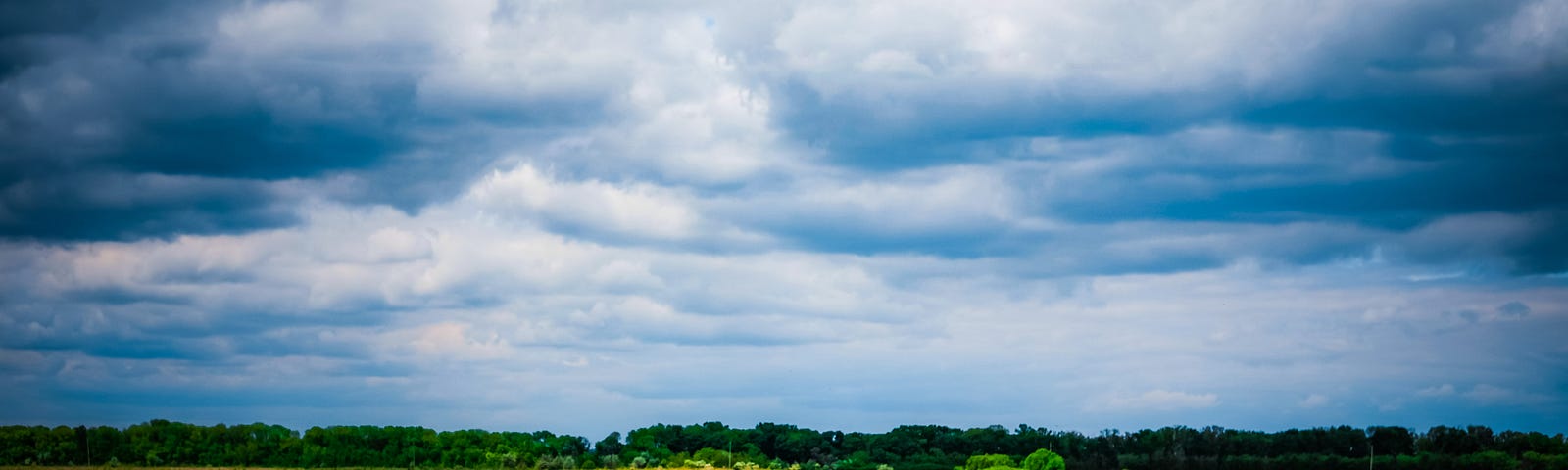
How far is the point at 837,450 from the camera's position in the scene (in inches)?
5226

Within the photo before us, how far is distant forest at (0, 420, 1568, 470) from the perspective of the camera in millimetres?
106688

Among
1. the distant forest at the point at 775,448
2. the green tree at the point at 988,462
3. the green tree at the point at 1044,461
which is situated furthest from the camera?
the green tree at the point at 988,462

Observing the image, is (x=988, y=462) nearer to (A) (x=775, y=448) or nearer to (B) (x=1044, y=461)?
A: (B) (x=1044, y=461)

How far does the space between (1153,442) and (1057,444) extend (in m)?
8.95

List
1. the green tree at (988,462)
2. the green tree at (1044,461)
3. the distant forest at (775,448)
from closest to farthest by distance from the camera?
1. the distant forest at (775,448)
2. the green tree at (1044,461)
3. the green tree at (988,462)

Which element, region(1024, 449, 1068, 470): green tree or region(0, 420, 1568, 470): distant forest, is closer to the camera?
region(0, 420, 1568, 470): distant forest

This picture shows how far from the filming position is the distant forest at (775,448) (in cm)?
10669

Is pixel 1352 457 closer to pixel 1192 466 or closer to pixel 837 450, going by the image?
pixel 1192 466

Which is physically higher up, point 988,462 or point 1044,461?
point 1044,461

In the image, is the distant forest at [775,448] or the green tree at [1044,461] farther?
the green tree at [1044,461]

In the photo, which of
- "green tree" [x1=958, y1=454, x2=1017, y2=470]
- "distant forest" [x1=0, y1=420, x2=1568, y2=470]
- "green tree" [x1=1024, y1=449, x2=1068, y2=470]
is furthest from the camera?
"green tree" [x1=958, y1=454, x2=1017, y2=470]

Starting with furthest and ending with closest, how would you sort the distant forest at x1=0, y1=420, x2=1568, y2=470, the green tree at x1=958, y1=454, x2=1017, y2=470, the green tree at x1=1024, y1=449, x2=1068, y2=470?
1. the green tree at x1=958, y1=454, x2=1017, y2=470
2. the green tree at x1=1024, y1=449, x2=1068, y2=470
3. the distant forest at x1=0, y1=420, x2=1568, y2=470

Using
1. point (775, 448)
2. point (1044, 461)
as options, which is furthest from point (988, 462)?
point (775, 448)

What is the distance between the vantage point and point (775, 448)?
130 meters
